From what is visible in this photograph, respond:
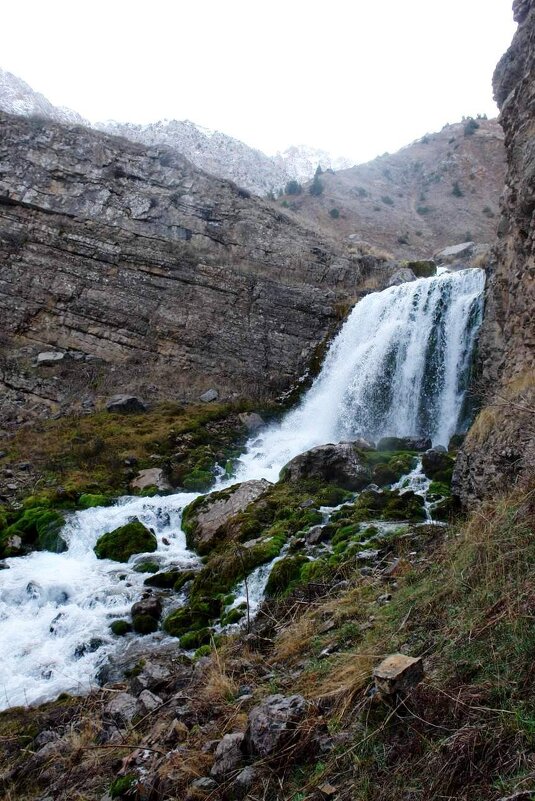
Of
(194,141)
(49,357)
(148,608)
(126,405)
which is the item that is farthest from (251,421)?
(194,141)

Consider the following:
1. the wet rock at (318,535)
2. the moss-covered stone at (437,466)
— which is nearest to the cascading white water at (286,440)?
the wet rock at (318,535)

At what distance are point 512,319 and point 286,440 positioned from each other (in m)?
9.89

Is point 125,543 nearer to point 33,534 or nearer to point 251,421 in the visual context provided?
point 33,534

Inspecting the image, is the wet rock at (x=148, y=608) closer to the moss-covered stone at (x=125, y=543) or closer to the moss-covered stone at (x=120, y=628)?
the moss-covered stone at (x=120, y=628)

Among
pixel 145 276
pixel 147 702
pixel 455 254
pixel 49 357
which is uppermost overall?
pixel 455 254

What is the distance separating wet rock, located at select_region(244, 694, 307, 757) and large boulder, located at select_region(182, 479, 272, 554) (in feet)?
24.9

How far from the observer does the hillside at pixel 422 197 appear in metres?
44.2

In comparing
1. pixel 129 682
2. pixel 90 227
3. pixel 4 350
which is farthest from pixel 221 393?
pixel 129 682

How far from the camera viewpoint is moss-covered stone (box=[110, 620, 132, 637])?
25.2 feet

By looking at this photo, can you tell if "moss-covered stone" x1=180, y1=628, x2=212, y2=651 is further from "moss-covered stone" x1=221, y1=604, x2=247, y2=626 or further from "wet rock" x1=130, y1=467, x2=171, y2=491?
"wet rock" x1=130, y1=467, x2=171, y2=491

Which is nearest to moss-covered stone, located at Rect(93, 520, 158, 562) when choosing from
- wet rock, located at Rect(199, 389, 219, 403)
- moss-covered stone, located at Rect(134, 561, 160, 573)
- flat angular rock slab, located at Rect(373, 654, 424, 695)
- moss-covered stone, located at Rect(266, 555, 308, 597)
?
moss-covered stone, located at Rect(134, 561, 160, 573)

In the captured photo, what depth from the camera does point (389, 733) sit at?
2.55 metres

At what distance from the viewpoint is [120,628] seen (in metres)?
7.69

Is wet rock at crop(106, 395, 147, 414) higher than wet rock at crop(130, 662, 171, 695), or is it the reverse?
wet rock at crop(106, 395, 147, 414)
